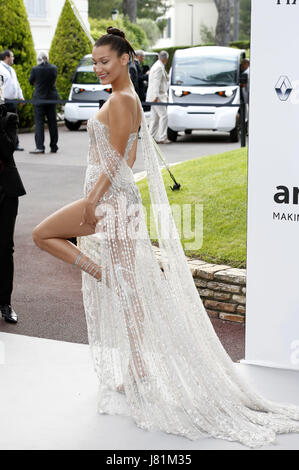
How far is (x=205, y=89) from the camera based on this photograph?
55.8 feet

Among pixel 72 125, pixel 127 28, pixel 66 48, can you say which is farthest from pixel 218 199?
pixel 127 28

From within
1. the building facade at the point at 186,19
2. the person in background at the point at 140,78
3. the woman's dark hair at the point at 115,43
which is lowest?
the building facade at the point at 186,19

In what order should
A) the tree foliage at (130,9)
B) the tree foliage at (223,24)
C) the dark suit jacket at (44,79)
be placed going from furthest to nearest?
the tree foliage at (223,24), the tree foliage at (130,9), the dark suit jacket at (44,79)

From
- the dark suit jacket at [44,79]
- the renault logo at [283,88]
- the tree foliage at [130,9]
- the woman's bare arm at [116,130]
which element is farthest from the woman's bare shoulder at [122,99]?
the tree foliage at [130,9]

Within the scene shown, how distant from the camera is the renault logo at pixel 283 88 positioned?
4.08 m

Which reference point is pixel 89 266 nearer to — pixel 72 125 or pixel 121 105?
pixel 121 105

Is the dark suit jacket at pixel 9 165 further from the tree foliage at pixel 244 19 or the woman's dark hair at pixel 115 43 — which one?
the tree foliage at pixel 244 19

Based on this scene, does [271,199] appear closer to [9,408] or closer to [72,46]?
[9,408]

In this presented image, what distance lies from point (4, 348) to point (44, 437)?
1.32 meters

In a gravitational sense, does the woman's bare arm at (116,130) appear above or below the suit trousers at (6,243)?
above

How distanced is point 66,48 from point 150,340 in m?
18.8

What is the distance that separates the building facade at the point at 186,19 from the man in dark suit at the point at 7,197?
63.6m

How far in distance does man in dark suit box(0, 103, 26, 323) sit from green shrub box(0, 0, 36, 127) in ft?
43.9
